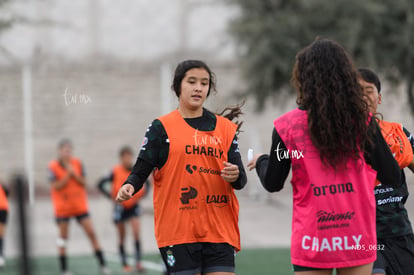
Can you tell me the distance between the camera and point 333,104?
3.57 meters

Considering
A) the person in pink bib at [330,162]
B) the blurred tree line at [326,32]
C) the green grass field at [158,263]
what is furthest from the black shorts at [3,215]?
the blurred tree line at [326,32]

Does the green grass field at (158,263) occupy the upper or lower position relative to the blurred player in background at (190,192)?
lower

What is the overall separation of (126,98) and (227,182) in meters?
18.4

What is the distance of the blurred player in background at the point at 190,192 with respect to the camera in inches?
170

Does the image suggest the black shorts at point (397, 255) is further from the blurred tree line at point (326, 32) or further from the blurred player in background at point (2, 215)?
the blurred tree line at point (326, 32)

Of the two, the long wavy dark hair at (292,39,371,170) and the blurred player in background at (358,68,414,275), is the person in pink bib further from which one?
the blurred player in background at (358,68,414,275)

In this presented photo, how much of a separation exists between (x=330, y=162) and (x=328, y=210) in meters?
0.25

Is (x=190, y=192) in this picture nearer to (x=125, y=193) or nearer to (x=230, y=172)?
(x=230, y=172)

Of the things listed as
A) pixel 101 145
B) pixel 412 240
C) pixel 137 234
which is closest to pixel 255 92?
pixel 137 234

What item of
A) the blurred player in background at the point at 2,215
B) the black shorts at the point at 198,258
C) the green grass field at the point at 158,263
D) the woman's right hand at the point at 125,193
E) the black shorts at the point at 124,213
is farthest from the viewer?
the black shorts at the point at 124,213

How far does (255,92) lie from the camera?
15.2 m

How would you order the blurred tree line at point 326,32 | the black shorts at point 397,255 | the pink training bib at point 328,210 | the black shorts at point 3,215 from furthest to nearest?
the blurred tree line at point 326,32 → the black shorts at point 3,215 → the black shorts at point 397,255 → the pink training bib at point 328,210

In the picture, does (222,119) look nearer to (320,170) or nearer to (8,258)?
(320,170)

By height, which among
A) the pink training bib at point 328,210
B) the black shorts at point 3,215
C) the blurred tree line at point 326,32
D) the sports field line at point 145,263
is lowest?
the sports field line at point 145,263
